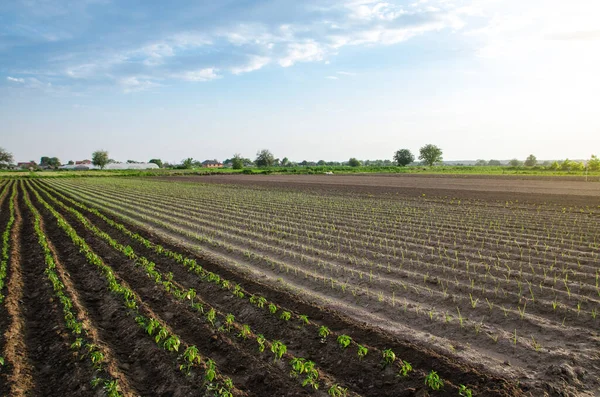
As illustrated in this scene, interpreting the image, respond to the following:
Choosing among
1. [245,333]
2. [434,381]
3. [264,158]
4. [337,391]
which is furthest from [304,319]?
[264,158]

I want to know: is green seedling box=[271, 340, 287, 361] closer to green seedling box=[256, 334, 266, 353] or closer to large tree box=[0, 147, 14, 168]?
green seedling box=[256, 334, 266, 353]

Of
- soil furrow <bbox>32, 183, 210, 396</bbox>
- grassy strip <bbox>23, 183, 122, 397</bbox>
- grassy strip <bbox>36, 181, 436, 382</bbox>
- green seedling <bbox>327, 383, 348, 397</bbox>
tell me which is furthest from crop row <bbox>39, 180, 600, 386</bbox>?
grassy strip <bbox>23, 183, 122, 397</bbox>

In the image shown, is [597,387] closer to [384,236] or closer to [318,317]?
[318,317]

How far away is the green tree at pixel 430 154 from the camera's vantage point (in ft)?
471

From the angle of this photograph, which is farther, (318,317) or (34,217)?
(34,217)

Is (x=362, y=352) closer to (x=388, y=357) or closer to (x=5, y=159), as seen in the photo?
(x=388, y=357)

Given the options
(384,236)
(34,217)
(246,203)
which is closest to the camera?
(384,236)

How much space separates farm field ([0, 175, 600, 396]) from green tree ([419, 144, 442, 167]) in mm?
136052

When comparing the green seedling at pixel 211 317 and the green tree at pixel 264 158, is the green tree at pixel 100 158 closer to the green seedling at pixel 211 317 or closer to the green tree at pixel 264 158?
the green tree at pixel 264 158

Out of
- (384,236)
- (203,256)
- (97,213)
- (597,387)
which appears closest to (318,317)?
(597,387)

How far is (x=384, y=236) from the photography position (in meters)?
13.1

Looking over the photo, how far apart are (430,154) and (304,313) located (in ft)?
479

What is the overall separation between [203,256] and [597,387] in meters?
8.73

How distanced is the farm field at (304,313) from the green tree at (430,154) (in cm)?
13605
